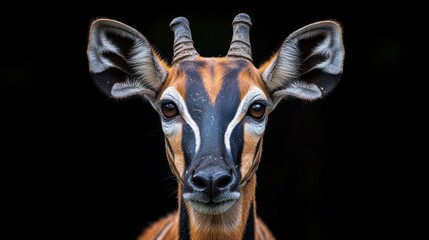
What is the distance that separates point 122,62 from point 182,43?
69 centimetres

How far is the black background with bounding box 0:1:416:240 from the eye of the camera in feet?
51.9

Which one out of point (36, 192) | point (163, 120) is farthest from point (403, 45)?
point (163, 120)

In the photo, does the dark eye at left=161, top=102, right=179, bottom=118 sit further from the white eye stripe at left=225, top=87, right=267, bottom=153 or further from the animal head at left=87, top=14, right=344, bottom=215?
the white eye stripe at left=225, top=87, right=267, bottom=153

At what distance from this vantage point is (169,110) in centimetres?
750

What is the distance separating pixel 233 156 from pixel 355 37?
31.0 feet

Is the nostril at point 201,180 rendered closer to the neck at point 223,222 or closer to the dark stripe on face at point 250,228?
the neck at point 223,222

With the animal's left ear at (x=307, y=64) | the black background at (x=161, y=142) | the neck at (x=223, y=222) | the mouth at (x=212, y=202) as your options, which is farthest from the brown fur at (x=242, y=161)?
the black background at (x=161, y=142)

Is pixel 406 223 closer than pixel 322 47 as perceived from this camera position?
No

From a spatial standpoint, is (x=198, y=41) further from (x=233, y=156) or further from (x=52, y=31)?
(x=233, y=156)

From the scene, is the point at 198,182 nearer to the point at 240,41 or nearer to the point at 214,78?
the point at 214,78

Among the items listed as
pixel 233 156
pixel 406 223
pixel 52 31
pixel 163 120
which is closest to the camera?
pixel 233 156

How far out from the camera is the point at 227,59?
25.9 feet

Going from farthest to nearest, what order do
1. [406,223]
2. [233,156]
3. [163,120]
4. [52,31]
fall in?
[406,223], [52,31], [163,120], [233,156]


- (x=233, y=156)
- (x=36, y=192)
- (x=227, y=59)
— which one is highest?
(x=227, y=59)
